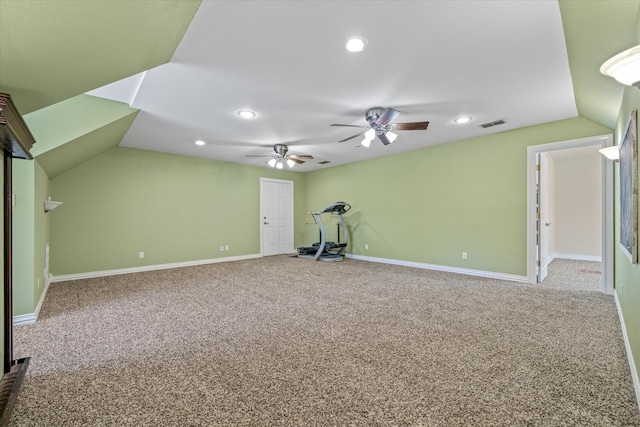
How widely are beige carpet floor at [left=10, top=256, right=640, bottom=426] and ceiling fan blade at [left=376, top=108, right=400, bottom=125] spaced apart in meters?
2.25

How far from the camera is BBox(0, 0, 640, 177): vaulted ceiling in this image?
1696mm

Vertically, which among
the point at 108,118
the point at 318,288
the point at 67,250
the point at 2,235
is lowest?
the point at 318,288

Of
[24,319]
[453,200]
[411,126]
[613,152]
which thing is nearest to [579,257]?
[453,200]

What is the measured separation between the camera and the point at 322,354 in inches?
87.5

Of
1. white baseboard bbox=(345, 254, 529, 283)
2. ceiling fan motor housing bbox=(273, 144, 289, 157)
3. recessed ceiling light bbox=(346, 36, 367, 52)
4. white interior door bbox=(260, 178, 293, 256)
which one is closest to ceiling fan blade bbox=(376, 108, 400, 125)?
recessed ceiling light bbox=(346, 36, 367, 52)

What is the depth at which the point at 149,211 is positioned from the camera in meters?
5.66

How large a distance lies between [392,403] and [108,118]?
13.3ft

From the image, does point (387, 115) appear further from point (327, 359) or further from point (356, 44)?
point (327, 359)

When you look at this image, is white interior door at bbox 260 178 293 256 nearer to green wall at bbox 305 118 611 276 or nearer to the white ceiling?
green wall at bbox 305 118 611 276

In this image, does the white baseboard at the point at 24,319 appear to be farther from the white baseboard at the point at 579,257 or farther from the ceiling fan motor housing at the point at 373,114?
the white baseboard at the point at 579,257

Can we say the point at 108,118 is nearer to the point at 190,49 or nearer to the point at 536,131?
the point at 190,49

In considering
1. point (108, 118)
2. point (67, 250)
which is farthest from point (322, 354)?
point (67, 250)

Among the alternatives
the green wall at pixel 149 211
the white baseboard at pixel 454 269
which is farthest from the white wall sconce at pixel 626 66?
the green wall at pixel 149 211

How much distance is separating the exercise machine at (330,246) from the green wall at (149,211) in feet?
4.67
